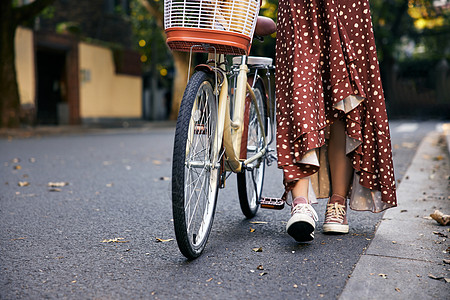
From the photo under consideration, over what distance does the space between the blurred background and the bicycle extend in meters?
10.7

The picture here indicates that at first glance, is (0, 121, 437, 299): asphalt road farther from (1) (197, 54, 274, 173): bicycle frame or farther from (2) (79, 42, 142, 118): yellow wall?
(2) (79, 42, 142, 118): yellow wall

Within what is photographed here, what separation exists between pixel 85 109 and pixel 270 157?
54.7 ft

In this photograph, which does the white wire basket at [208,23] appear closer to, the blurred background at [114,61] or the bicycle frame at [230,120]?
the bicycle frame at [230,120]

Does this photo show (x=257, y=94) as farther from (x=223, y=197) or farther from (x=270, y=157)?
(x=223, y=197)

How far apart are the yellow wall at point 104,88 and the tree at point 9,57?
641 cm

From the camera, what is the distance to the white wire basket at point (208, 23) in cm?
212

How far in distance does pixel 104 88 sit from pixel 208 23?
18.6 m

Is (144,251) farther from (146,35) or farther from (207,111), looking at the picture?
(146,35)

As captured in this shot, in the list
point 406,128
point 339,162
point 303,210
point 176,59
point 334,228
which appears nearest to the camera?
point 303,210

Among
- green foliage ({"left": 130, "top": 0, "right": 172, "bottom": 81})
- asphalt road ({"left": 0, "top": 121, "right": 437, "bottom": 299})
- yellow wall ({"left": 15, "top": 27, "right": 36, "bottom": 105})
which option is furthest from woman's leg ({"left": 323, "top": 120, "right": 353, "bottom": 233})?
green foliage ({"left": 130, "top": 0, "right": 172, "bottom": 81})

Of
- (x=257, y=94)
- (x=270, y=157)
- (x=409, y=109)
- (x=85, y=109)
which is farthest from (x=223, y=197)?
(x=409, y=109)

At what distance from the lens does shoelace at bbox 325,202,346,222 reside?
2.60m

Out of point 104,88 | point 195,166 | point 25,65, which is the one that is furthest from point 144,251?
point 104,88

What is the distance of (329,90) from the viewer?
8.49ft
